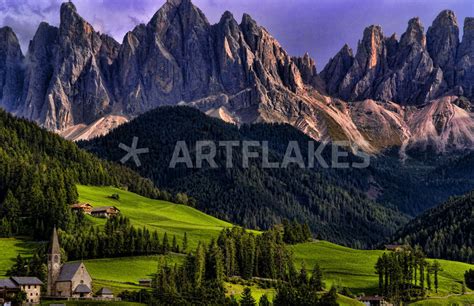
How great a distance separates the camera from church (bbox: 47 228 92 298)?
159m

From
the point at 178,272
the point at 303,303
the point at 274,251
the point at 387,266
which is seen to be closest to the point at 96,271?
the point at 178,272

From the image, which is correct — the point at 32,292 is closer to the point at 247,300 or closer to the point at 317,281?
the point at 247,300

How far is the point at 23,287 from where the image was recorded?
152750 mm

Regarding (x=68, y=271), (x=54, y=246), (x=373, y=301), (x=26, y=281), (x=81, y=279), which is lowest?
(x=373, y=301)

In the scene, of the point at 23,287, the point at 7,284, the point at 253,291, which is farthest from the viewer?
the point at 253,291

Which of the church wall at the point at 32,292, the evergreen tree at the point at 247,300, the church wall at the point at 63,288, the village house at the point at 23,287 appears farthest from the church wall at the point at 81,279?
the evergreen tree at the point at 247,300

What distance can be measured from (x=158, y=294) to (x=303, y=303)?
85.9ft

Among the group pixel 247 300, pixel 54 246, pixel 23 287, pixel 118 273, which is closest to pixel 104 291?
pixel 54 246

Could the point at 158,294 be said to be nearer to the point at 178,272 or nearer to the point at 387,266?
the point at 178,272

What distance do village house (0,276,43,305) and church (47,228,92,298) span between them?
4124 mm

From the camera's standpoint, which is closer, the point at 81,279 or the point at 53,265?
Result: the point at 81,279

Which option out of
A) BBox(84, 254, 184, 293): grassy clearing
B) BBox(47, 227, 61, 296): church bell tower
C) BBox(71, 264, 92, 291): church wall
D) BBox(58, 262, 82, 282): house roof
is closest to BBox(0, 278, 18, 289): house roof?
BBox(47, 227, 61, 296): church bell tower

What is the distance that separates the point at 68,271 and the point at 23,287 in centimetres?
1118

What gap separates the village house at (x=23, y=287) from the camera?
14962cm
